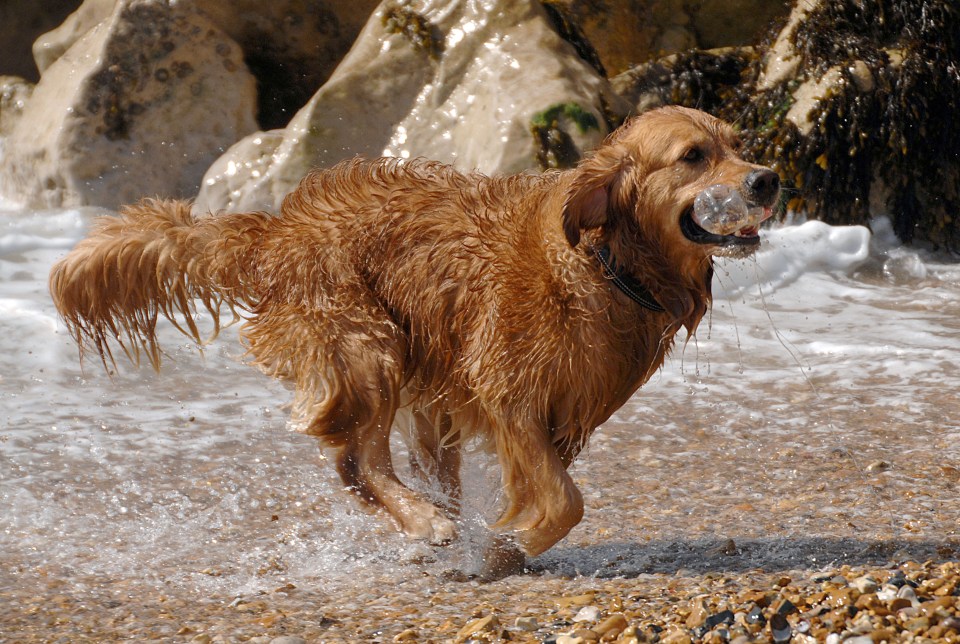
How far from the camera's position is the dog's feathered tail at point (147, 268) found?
15.0ft

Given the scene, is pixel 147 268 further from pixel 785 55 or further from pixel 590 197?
Answer: pixel 785 55

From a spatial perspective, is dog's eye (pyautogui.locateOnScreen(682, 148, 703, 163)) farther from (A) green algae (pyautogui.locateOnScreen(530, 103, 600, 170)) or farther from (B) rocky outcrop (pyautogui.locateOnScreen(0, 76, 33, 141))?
(B) rocky outcrop (pyautogui.locateOnScreen(0, 76, 33, 141))

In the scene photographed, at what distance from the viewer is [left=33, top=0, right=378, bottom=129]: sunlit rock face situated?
11188 mm

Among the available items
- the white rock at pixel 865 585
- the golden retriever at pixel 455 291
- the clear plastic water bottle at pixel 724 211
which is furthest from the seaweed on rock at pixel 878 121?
the white rock at pixel 865 585

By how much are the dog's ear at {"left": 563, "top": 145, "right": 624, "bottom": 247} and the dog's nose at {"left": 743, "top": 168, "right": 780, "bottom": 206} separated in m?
0.46

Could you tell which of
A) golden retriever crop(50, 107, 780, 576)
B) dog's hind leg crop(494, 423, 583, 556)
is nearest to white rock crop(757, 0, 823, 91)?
golden retriever crop(50, 107, 780, 576)

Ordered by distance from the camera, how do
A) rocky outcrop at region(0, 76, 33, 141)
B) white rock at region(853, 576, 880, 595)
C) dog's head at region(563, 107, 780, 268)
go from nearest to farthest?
1. white rock at region(853, 576, 880, 595)
2. dog's head at region(563, 107, 780, 268)
3. rocky outcrop at region(0, 76, 33, 141)

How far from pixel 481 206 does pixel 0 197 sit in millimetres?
8512

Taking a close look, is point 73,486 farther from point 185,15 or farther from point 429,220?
point 185,15

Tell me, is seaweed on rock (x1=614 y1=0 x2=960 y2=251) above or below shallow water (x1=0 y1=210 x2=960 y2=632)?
above

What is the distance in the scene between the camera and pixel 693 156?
3893 millimetres

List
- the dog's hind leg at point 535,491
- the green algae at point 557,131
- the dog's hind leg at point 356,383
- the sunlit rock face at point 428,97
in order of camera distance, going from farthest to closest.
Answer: the sunlit rock face at point 428,97 < the green algae at point 557,131 < the dog's hind leg at point 356,383 < the dog's hind leg at point 535,491

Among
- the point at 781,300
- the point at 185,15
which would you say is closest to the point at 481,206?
the point at 781,300

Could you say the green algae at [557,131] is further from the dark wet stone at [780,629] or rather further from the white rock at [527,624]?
the dark wet stone at [780,629]
